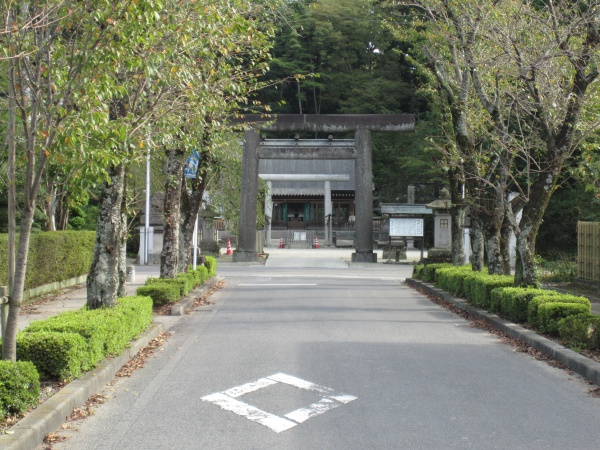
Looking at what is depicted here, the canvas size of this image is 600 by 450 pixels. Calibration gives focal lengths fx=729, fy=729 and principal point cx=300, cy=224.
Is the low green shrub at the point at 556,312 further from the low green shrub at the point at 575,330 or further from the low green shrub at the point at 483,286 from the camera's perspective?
the low green shrub at the point at 483,286

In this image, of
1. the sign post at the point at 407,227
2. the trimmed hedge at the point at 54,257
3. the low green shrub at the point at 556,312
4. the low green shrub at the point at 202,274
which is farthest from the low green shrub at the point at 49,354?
the sign post at the point at 407,227

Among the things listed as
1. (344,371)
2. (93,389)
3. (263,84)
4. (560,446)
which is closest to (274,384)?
(344,371)

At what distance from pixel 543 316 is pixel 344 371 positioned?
4.07m

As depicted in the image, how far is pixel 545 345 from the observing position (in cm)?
1033

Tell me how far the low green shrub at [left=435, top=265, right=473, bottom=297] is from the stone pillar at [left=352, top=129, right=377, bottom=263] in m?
12.8

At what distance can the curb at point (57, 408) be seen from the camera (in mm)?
5535

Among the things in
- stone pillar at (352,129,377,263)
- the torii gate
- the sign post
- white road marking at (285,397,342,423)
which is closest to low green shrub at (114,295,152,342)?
white road marking at (285,397,342,423)

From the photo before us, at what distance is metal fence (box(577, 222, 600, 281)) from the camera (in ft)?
66.1

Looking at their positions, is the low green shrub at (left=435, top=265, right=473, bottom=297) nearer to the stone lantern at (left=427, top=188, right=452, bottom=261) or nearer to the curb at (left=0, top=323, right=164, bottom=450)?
the curb at (left=0, top=323, right=164, bottom=450)

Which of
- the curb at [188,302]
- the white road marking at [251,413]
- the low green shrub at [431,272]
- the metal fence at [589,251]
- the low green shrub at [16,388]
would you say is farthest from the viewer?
the low green shrub at [431,272]

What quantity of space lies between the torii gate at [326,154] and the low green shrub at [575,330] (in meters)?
22.9

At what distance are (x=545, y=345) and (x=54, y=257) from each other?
13.1m

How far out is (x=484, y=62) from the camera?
43.1ft

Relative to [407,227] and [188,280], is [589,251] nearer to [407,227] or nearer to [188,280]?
[188,280]
